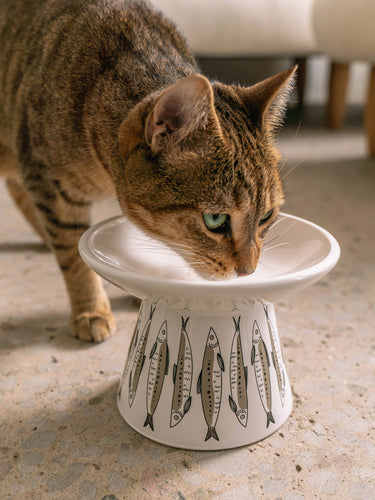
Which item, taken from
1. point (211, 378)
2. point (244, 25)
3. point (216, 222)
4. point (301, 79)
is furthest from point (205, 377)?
point (301, 79)

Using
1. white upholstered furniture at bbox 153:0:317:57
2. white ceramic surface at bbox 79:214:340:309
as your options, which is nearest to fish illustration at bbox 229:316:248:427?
white ceramic surface at bbox 79:214:340:309

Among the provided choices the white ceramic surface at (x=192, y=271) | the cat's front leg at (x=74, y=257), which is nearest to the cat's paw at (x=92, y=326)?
the cat's front leg at (x=74, y=257)

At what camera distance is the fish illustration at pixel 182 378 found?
854mm

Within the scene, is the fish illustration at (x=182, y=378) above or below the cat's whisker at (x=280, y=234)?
below

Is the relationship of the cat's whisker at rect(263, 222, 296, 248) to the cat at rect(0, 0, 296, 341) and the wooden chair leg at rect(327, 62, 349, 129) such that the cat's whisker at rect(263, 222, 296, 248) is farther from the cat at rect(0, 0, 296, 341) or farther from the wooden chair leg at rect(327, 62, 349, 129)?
the wooden chair leg at rect(327, 62, 349, 129)

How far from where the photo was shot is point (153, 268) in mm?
982

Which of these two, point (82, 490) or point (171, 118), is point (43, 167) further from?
point (82, 490)

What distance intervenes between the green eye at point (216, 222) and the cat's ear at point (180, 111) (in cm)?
13

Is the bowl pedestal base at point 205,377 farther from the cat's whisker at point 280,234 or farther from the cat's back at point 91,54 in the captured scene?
the cat's back at point 91,54

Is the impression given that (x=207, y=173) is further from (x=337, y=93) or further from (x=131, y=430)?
(x=337, y=93)

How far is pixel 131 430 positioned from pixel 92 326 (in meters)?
0.32

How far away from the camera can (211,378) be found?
2.80 ft

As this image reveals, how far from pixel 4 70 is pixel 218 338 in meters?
0.92

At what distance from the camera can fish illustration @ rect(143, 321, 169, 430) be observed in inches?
34.3
